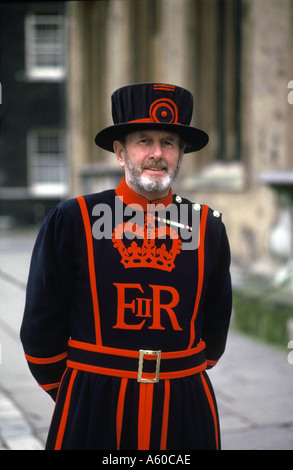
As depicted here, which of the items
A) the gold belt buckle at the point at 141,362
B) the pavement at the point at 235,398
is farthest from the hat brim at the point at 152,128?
the pavement at the point at 235,398

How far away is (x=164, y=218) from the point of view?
2.23 meters

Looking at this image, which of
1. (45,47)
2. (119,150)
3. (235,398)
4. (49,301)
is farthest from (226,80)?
(45,47)

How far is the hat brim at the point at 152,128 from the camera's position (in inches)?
83.2

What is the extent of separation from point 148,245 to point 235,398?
2662mm

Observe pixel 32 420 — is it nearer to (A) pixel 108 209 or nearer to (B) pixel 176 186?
(A) pixel 108 209

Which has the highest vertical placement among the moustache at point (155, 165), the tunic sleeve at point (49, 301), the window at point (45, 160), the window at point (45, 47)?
the window at point (45, 47)

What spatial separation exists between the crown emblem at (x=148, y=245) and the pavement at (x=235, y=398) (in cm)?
191

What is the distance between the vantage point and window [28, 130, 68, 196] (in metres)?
20.6

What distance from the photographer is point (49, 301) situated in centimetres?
218

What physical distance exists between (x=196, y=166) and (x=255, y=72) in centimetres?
193

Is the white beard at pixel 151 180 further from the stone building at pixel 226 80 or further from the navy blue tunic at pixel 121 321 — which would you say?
the stone building at pixel 226 80

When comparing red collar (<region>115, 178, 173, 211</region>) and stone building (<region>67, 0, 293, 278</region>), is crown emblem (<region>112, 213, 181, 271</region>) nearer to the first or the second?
red collar (<region>115, 178, 173, 211</region>)
